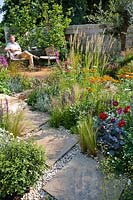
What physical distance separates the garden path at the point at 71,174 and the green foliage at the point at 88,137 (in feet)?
0.24

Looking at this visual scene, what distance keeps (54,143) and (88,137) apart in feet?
1.66

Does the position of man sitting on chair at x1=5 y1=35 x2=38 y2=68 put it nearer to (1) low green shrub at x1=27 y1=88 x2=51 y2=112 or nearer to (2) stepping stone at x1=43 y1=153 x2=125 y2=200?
(1) low green shrub at x1=27 y1=88 x2=51 y2=112

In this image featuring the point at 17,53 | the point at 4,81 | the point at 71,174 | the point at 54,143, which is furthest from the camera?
the point at 17,53

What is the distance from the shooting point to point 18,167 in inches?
82.6

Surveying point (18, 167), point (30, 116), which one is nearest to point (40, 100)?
point (30, 116)

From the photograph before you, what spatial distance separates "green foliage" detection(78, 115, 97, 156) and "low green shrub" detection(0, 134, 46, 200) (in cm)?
50

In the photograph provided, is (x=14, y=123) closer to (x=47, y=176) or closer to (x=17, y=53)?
(x=47, y=176)

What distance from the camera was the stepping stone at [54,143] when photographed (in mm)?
2654

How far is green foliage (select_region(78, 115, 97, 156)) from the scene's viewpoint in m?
2.56

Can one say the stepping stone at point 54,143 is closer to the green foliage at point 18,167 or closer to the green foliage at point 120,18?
the green foliage at point 18,167

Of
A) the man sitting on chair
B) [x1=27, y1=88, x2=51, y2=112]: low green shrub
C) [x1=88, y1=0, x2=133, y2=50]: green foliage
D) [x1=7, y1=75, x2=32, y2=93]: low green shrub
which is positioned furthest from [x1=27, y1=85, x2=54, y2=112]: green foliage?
[x1=88, y1=0, x2=133, y2=50]: green foliage

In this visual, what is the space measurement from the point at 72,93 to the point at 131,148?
5.38ft

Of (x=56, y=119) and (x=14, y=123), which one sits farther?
(x=56, y=119)

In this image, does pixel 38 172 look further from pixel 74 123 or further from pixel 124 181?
pixel 74 123
